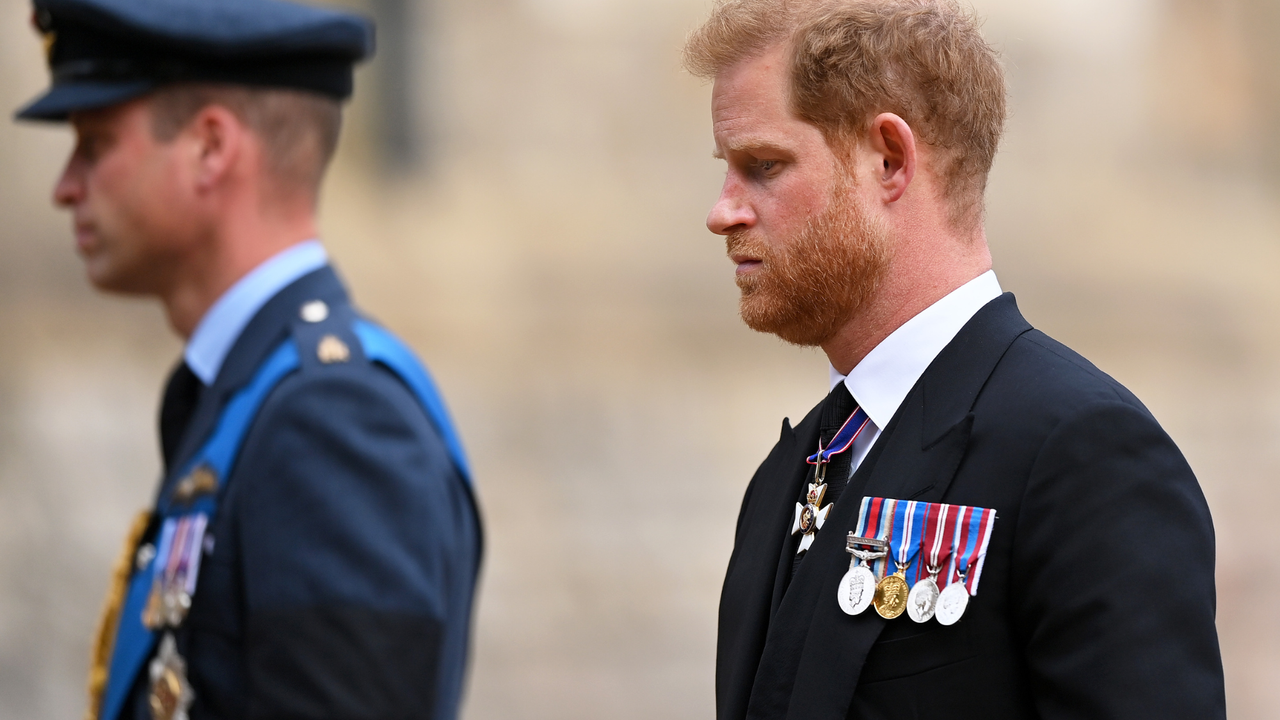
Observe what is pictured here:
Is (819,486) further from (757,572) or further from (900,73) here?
(900,73)

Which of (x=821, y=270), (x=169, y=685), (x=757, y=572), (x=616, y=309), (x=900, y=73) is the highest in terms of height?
(x=616, y=309)

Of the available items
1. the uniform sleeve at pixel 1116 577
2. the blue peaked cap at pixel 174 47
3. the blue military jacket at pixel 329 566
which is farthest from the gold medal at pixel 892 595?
the blue peaked cap at pixel 174 47

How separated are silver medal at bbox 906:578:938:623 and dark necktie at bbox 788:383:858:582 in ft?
0.87

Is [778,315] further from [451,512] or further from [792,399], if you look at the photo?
[792,399]

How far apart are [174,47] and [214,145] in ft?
0.64

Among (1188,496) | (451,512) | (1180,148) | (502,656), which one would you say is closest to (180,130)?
(451,512)

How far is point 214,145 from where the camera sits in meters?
2.75

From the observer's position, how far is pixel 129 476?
7652 millimetres

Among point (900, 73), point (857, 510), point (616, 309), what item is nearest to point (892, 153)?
point (900, 73)

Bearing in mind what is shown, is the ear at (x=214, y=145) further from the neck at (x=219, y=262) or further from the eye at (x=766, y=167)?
the eye at (x=766, y=167)

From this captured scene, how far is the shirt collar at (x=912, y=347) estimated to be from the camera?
6.53 ft

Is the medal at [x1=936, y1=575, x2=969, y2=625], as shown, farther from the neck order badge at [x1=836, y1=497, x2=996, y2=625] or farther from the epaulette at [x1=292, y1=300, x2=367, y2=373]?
the epaulette at [x1=292, y1=300, x2=367, y2=373]

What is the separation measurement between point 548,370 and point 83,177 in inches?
241

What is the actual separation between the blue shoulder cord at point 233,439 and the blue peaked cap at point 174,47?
541mm
